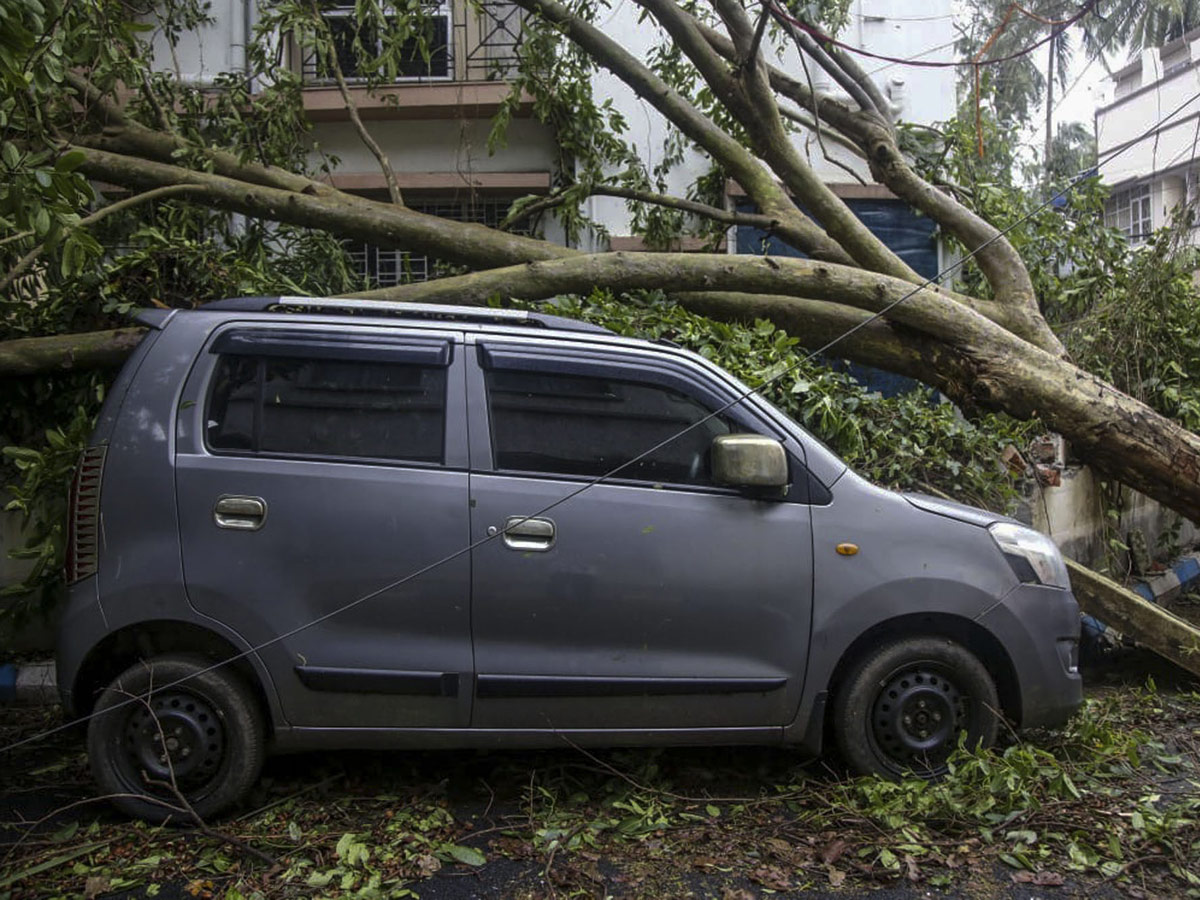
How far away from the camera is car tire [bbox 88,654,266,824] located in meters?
3.89

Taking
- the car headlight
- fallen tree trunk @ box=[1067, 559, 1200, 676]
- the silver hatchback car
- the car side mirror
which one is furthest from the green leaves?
fallen tree trunk @ box=[1067, 559, 1200, 676]

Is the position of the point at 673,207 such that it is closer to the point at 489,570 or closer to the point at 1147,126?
the point at 489,570

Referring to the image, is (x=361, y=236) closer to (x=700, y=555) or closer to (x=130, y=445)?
(x=130, y=445)

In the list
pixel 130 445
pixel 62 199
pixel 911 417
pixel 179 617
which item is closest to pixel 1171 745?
pixel 911 417

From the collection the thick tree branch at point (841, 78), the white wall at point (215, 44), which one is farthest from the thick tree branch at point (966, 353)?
the white wall at point (215, 44)

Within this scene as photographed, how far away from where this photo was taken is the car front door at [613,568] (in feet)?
13.0

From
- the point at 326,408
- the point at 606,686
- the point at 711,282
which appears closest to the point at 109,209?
the point at 326,408

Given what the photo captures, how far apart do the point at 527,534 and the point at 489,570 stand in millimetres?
196

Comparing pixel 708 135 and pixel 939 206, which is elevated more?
pixel 708 135

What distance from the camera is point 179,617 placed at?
12.7 ft

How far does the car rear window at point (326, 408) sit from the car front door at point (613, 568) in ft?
A: 0.68

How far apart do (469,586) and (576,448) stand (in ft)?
2.23

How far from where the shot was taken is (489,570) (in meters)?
3.95

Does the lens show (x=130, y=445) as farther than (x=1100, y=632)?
No
